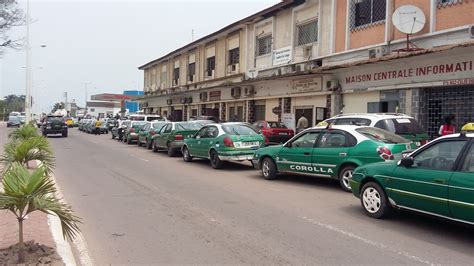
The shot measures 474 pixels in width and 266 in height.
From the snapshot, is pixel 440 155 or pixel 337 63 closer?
pixel 440 155

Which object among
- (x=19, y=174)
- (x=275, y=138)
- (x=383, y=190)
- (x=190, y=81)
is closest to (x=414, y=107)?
(x=275, y=138)

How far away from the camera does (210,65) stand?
36.2 meters

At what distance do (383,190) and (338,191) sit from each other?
2.96 metres

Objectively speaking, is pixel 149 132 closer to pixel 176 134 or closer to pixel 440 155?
pixel 176 134

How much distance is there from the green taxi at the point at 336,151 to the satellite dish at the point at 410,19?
7382 mm

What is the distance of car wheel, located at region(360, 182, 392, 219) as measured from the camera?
23.6 feet

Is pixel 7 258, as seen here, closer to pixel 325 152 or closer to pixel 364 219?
pixel 364 219

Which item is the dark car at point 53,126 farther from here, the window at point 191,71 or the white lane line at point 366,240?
the white lane line at point 366,240

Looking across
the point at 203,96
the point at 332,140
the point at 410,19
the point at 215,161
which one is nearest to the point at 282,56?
the point at 410,19

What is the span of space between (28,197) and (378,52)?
15714mm

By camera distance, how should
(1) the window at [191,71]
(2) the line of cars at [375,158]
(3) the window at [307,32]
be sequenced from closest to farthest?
(2) the line of cars at [375,158] → (3) the window at [307,32] → (1) the window at [191,71]

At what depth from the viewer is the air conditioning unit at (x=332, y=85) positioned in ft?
Answer: 68.0

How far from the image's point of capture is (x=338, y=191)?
10133 mm

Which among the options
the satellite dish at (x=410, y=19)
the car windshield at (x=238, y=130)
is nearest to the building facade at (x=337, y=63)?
the satellite dish at (x=410, y=19)
